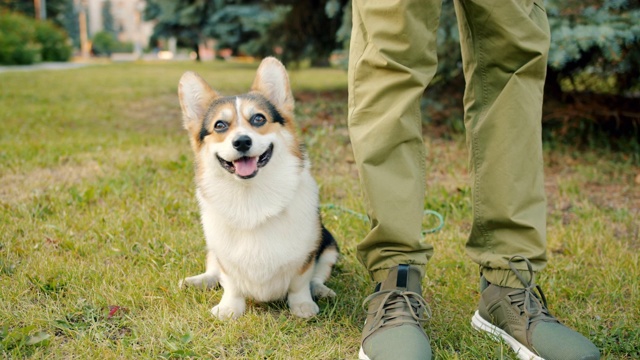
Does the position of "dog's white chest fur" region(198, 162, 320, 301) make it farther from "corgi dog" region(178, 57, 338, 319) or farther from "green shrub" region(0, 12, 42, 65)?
"green shrub" region(0, 12, 42, 65)

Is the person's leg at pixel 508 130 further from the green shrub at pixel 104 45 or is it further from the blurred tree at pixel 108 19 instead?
the blurred tree at pixel 108 19

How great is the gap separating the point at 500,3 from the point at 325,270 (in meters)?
1.25

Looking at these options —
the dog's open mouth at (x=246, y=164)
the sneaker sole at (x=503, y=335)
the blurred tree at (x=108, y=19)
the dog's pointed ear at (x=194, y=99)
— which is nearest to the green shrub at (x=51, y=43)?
the dog's pointed ear at (x=194, y=99)

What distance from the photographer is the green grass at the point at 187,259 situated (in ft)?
6.52

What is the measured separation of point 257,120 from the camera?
2188mm

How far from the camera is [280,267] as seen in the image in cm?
210

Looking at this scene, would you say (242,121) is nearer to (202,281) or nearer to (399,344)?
(202,281)

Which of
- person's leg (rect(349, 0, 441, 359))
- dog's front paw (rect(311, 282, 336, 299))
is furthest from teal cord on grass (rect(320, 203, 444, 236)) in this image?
person's leg (rect(349, 0, 441, 359))

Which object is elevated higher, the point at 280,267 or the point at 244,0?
the point at 244,0

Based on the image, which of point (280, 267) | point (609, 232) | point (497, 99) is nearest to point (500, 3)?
point (497, 99)

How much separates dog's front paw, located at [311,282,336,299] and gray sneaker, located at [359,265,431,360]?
355 millimetres

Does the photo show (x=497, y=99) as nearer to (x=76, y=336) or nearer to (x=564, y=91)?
(x=76, y=336)

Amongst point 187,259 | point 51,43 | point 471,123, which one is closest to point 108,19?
point 51,43

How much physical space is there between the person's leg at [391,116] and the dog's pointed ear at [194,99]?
2.15 feet
